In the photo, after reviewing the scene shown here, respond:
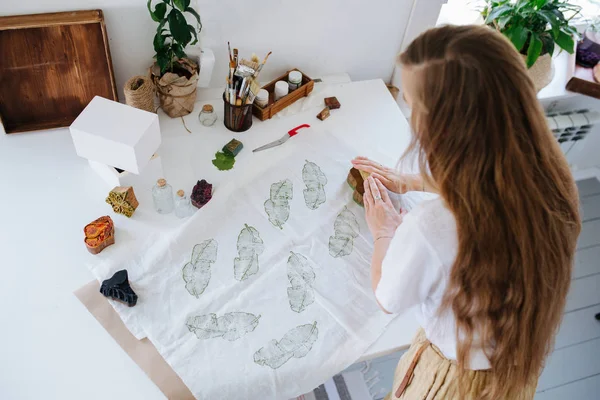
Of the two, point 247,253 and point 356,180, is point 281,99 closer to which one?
point 356,180

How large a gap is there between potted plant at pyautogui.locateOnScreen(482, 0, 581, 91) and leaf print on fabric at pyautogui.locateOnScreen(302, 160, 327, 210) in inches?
23.9

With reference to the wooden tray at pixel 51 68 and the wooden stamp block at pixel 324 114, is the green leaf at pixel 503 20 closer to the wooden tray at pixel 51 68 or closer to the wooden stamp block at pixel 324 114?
the wooden stamp block at pixel 324 114

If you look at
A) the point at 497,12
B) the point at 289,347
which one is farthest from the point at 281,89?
the point at 289,347

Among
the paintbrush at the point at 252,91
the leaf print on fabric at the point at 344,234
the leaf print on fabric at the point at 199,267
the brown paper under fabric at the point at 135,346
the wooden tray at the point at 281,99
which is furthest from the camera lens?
the wooden tray at the point at 281,99

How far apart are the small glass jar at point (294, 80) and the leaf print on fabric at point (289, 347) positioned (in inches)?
27.5

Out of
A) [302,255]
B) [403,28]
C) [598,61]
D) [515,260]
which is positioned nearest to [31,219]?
[302,255]

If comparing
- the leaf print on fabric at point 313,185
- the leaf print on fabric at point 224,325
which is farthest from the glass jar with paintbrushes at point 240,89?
the leaf print on fabric at point 224,325

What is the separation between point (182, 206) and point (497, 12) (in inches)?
37.8

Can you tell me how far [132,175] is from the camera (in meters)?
1.19

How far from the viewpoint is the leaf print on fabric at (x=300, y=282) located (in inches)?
42.8

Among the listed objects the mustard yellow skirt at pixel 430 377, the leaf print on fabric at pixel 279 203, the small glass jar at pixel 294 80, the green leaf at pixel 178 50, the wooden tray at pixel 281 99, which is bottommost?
the mustard yellow skirt at pixel 430 377

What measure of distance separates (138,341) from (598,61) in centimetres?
168

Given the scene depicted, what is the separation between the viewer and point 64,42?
1.21m

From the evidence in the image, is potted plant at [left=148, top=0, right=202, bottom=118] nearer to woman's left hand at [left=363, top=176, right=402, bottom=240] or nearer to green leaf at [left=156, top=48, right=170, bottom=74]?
green leaf at [left=156, top=48, right=170, bottom=74]
